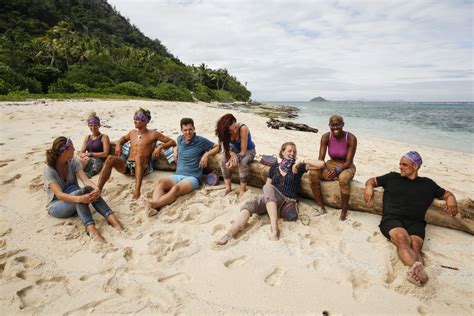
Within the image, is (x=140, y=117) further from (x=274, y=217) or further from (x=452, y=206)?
(x=452, y=206)

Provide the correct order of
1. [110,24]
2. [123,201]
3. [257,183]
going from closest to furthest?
[123,201], [257,183], [110,24]

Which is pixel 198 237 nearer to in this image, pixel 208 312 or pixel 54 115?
pixel 208 312

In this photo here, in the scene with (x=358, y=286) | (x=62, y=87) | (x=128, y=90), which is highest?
(x=128, y=90)

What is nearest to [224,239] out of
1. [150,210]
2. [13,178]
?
→ [150,210]

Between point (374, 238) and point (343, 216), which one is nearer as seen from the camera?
point (374, 238)

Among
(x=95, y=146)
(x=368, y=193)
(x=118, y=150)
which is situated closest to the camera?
(x=368, y=193)

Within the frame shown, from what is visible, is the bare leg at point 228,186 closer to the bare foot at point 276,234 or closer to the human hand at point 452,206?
the bare foot at point 276,234

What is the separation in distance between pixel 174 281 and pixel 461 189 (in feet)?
20.1

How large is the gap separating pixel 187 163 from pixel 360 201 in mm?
2828

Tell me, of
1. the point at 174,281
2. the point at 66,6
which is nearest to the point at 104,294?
the point at 174,281

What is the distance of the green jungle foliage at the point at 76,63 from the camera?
80.8 feet

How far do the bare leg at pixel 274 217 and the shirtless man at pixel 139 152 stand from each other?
7.29ft

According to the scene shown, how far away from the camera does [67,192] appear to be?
153 inches

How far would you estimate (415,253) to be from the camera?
310 centimetres
